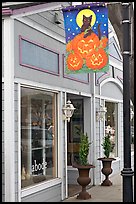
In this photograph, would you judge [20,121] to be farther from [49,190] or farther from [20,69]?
[49,190]

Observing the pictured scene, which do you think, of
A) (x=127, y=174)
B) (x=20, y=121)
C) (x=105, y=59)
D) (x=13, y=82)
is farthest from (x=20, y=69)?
(x=127, y=174)

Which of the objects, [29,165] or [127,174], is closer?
[127,174]

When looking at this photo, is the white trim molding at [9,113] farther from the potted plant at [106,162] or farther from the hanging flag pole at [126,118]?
the potted plant at [106,162]

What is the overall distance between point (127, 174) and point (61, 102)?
489cm

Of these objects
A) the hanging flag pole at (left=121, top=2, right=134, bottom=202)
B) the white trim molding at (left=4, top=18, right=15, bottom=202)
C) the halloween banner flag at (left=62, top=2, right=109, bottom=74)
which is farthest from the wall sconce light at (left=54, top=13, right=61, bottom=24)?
the hanging flag pole at (left=121, top=2, right=134, bottom=202)

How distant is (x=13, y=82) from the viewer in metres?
7.96

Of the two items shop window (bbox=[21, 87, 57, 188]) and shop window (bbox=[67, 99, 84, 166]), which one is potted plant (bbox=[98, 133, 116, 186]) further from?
shop window (bbox=[21, 87, 57, 188])

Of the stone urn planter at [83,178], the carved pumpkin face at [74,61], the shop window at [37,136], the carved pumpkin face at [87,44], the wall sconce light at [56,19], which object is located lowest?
the stone urn planter at [83,178]

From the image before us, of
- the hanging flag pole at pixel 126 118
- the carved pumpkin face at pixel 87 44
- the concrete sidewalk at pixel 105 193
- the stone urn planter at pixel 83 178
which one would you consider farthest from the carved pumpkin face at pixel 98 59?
the concrete sidewalk at pixel 105 193

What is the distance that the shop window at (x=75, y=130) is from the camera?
13.0 m

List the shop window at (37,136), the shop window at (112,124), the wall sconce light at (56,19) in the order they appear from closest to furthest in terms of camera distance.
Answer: the shop window at (37,136)
the wall sconce light at (56,19)
the shop window at (112,124)

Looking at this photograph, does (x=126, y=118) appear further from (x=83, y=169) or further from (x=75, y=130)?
(x=75, y=130)

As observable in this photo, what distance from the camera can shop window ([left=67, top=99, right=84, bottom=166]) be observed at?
42.7 ft

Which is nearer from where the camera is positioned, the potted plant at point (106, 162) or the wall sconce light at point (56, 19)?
the wall sconce light at point (56, 19)
